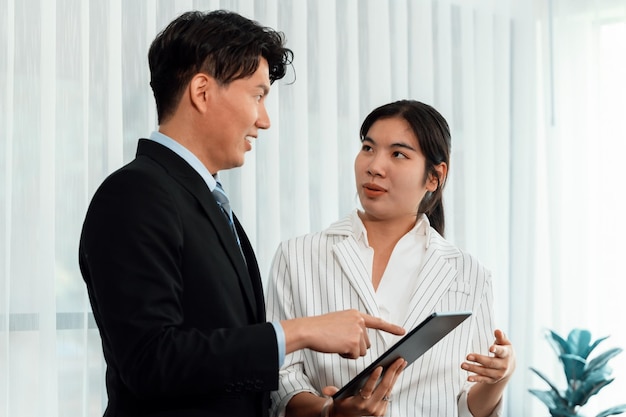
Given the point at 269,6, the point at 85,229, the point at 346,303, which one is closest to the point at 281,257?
the point at 346,303

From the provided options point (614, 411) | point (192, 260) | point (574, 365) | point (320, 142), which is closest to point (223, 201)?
point (192, 260)

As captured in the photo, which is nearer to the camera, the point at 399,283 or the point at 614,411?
the point at 399,283

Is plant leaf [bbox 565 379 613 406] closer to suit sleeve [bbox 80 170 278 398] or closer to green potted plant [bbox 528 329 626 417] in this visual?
green potted plant [bbox 528 329 626 417]

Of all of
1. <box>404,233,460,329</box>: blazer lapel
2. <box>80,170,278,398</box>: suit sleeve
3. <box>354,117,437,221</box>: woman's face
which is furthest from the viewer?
<box>354,117,437,221</box>: woman's face

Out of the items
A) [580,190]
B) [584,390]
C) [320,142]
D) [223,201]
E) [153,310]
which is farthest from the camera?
[580,190]

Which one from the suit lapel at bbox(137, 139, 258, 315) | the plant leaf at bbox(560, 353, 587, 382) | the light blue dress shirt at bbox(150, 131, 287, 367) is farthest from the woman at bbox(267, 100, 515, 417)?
the plant leaf at bbox(560, 353, 587, 382)

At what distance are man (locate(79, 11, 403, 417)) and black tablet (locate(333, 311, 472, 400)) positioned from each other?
0.16 feet

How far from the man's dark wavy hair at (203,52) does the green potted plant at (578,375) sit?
248cm

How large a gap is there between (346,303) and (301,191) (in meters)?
0.97

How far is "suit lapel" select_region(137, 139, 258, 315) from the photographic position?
4.63 ft

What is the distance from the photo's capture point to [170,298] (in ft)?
4.12

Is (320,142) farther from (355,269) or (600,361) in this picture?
(600,361)

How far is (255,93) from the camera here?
59.1 inches

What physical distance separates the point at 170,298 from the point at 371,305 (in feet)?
2.74
